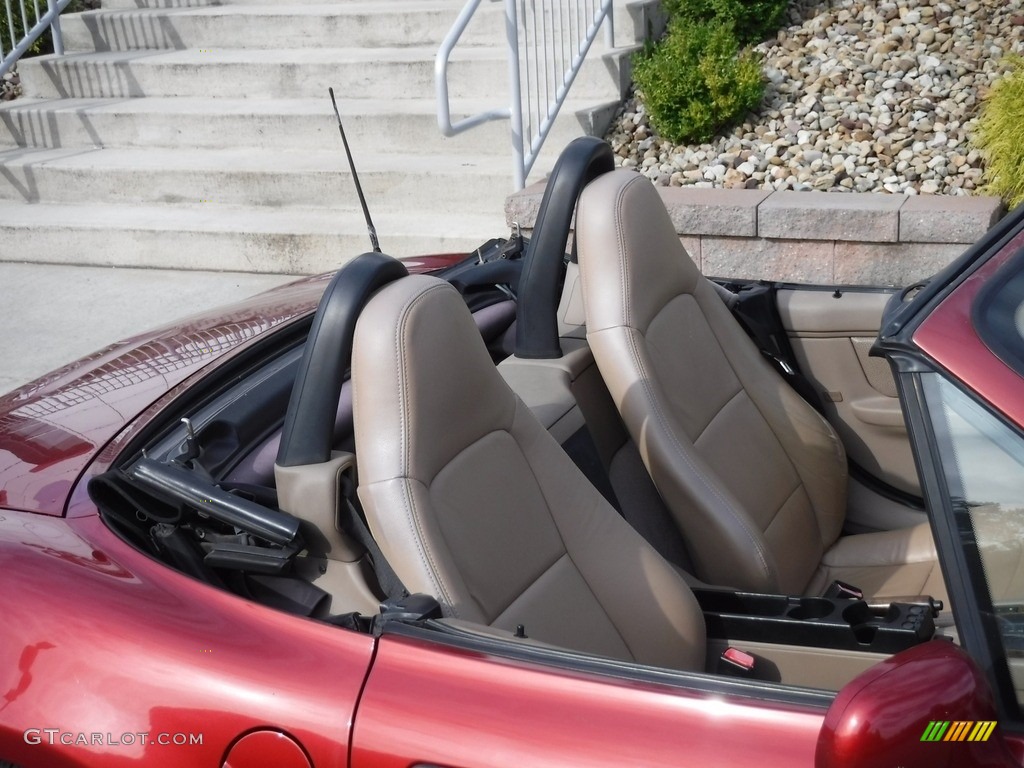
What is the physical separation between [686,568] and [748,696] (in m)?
1.22

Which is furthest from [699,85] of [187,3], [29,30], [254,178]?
[29,30]

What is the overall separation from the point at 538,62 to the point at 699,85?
0.84 meters

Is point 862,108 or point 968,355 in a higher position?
point 968,355

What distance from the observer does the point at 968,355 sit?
156cm

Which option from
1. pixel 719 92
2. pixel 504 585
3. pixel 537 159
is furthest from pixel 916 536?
pixel 537 159

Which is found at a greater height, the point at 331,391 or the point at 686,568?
the point at 331,391

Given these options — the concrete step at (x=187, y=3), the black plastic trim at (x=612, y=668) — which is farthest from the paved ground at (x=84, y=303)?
the black plastic trim at (x=612, y=668)

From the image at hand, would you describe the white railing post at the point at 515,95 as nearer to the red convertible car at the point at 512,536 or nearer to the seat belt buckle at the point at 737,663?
the red convertible car at the point at 512,536

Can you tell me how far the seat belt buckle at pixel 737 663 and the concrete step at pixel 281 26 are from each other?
220 inches

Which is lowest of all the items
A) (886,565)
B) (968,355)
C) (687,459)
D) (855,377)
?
(886,565)

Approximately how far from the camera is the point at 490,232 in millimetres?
5996

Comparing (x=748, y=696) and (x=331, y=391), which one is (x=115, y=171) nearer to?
(x=331, y=391)

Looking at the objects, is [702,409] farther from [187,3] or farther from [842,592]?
[187,3]

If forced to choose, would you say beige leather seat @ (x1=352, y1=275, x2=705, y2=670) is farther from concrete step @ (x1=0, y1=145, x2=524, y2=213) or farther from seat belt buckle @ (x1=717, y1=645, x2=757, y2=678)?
concrete step @ (x1=0, y1=145, x2=524, y2=213)
